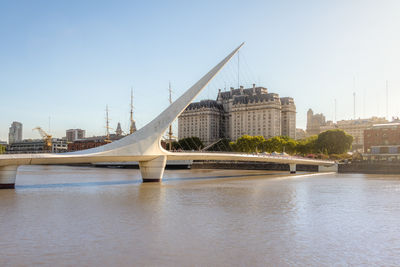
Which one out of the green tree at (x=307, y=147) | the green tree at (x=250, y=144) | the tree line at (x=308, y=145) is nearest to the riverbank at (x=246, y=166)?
the tree line at (x=308, y=145)

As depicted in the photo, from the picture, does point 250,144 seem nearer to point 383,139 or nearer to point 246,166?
point 246,166

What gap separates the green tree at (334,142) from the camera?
70.6 metres

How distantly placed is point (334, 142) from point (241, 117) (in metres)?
46.1

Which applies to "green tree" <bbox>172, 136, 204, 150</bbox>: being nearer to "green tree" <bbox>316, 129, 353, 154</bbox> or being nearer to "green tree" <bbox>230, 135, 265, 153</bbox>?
"green tree" <bbox>230, 135, 265, 153</bbox>

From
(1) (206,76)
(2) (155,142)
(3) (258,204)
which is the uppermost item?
(1) (206,76)

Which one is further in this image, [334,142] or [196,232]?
[334,142]

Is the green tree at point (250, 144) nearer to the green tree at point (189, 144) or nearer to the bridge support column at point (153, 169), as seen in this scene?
the green tree at point (189, 144)

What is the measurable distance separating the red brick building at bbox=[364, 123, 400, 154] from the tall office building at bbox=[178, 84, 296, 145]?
34.4m

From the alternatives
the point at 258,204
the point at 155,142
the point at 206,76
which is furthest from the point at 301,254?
the point at 206,76

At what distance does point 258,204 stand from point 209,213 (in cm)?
380

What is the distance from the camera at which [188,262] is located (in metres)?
8.94

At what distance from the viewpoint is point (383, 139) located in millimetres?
71375

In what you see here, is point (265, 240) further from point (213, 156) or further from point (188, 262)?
point (213, 156)

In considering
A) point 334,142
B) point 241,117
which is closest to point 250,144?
point 334,142
